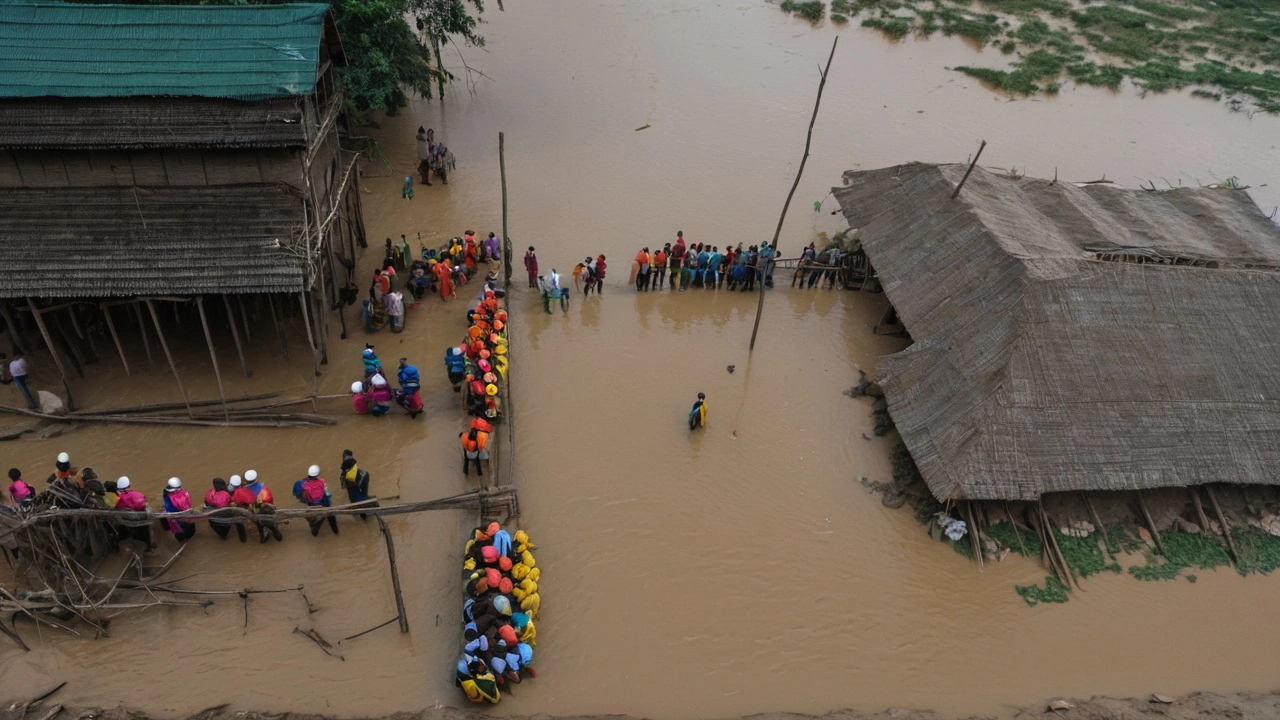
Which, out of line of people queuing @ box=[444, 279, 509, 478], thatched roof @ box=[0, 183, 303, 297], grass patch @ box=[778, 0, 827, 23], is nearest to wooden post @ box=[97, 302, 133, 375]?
thatched roof @ box=[0, 183, 303, 297]

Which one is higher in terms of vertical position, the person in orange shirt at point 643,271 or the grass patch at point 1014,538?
the person in orange shirt at point 643,271

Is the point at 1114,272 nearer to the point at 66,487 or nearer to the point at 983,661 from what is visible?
the point at 983,661

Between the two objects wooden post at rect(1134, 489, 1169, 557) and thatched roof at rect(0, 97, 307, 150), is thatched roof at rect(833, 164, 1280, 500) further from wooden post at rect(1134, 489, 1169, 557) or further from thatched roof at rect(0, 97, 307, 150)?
thatched roof at rect(0, 97, 307, 150)

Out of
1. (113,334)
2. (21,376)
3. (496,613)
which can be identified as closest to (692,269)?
(496,613)

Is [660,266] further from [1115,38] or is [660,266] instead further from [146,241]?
[1115,38]

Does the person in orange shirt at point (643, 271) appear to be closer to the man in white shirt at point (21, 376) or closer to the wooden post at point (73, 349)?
the wooden post at point (73, 349)

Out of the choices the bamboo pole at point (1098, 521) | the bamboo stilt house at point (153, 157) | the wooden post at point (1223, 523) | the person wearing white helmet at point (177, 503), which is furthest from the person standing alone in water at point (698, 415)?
the wooden post at point (1223, 523)
